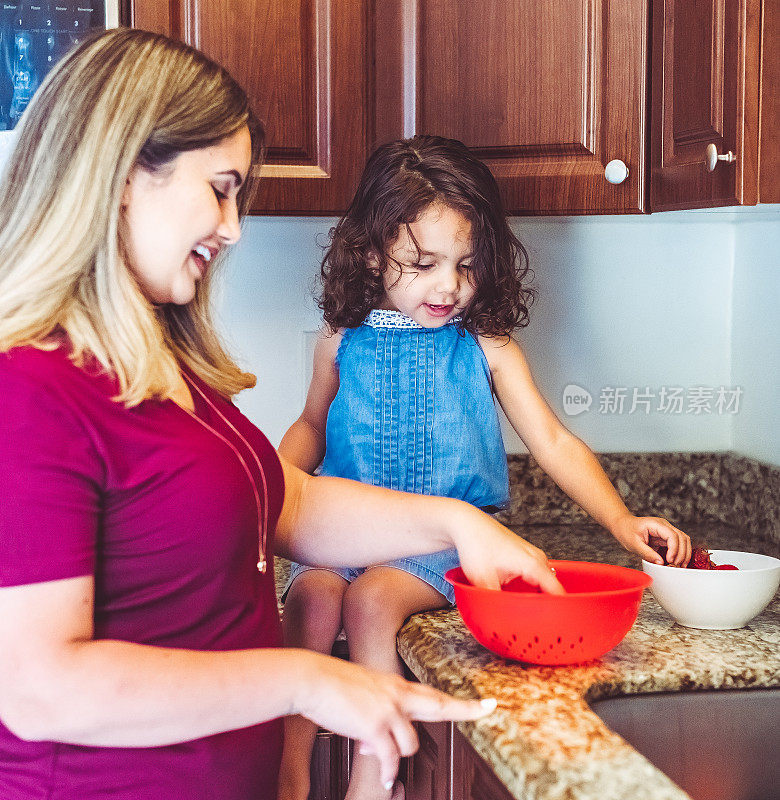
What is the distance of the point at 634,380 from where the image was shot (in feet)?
6.27

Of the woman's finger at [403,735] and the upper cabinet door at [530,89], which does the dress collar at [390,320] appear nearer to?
the upper cabinet door at [530,89]

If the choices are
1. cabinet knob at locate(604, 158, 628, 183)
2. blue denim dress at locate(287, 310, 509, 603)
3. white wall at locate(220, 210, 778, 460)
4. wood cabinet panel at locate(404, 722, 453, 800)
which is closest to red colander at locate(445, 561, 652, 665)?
wood cabinet panel at locate(404, 722, 453, 800)

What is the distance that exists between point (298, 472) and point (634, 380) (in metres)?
0.95

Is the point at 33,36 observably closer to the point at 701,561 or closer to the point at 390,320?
the point at 390,320

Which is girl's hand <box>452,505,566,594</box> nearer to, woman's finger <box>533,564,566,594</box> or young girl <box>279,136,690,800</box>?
woman's finger <box>533,564,566,594</box>

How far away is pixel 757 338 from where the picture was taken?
184 cm

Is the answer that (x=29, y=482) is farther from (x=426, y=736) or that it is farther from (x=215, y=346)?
(x=426, y=736)

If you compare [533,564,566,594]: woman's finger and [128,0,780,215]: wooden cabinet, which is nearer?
[533,564,566,594]: woman's finger

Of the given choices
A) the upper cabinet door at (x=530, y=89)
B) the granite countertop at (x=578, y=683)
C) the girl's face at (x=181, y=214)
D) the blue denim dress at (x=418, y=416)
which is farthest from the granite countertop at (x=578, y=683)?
the upper cabinet door at (x=530, y=89)

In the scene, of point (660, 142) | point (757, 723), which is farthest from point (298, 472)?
point (660, 142)

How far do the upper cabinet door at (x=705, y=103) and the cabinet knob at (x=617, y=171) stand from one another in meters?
0.04

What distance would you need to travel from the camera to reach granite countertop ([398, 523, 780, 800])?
2.67 ft

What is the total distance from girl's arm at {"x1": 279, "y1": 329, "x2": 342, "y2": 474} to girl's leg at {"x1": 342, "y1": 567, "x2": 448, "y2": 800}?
30 centimetres

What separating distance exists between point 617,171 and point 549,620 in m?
0.72
